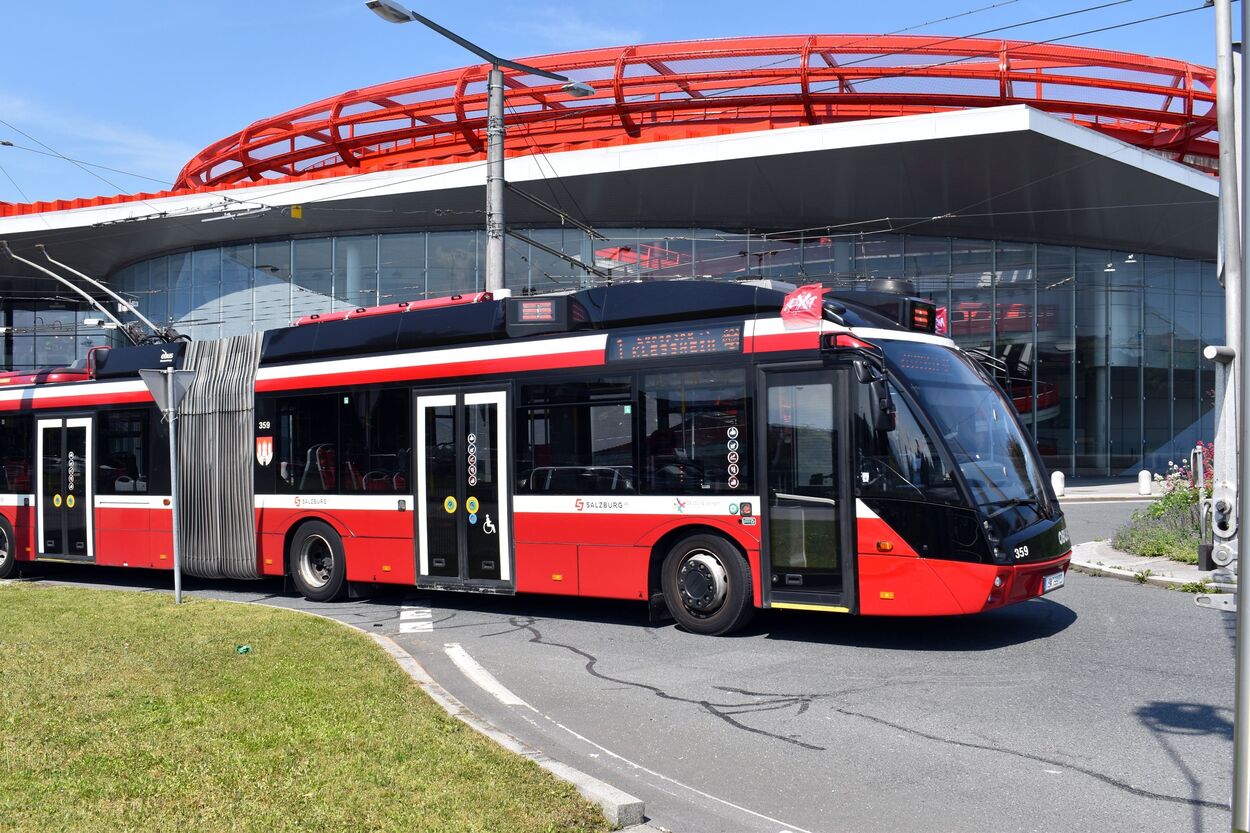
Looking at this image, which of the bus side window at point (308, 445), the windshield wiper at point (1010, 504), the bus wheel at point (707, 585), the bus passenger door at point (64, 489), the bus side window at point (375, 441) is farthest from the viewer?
the bus passenger door at point (64, 489)

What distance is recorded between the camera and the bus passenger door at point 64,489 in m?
16.0

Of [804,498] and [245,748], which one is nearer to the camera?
[245,748]

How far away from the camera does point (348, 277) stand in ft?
113

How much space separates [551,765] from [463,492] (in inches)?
249

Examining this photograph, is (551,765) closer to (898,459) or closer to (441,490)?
(898,459)

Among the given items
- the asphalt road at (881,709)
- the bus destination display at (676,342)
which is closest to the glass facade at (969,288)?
the bus destination display at (676,342)


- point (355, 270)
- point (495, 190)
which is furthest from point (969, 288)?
point (495, 190)

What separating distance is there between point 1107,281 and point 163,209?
2906 centimetres

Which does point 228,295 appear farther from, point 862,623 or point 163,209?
point 862,623

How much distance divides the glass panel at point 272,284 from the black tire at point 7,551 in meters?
18.4

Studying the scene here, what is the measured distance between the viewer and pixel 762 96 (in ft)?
95.9

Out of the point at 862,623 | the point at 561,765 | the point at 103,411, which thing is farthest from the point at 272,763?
the point at 103,411

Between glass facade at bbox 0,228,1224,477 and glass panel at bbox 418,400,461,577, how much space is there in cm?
1910

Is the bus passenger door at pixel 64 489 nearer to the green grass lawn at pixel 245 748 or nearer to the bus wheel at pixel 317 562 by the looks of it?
the bus wheel at pixel 317 562
